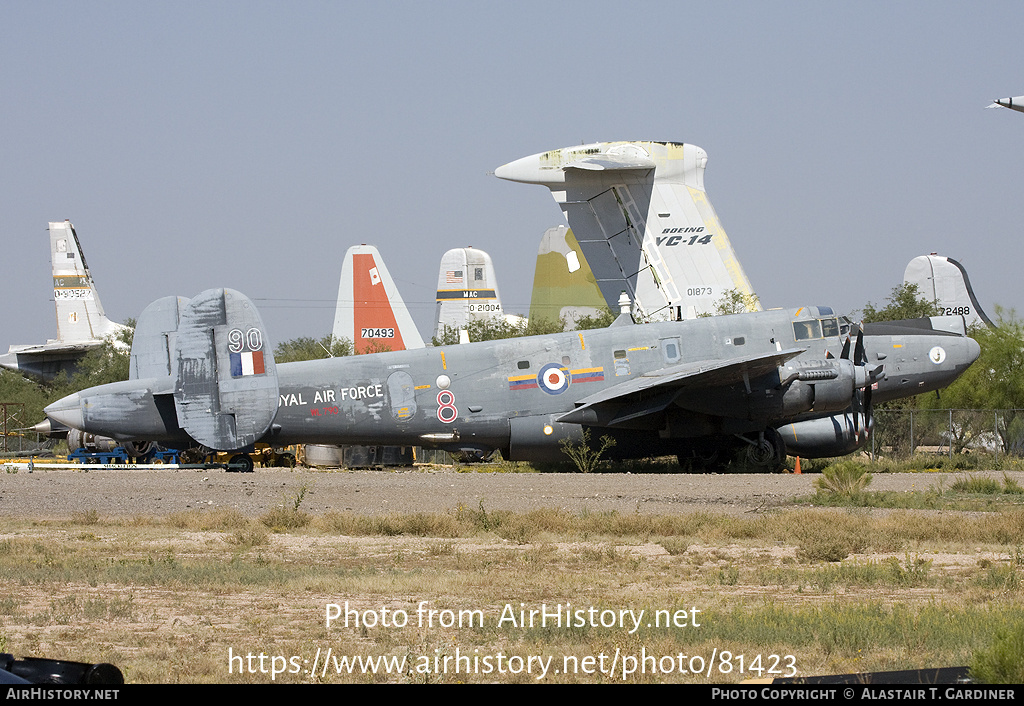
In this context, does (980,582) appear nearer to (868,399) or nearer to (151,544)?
(151,544)

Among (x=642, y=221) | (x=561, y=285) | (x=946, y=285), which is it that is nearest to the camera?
(x=642, y=221)

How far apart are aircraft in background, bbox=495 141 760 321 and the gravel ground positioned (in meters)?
15.0

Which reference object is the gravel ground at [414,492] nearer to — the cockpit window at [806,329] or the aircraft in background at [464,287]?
the cockpit window at [806,329]

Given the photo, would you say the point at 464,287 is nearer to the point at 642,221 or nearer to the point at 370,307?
the point at 370,307

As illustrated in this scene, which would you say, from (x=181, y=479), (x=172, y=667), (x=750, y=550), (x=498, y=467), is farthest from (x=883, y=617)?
(x=498, y=467)

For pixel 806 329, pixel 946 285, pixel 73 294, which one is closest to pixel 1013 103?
pixel 806 329

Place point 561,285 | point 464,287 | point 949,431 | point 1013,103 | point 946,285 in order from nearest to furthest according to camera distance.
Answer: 1. point 1013,103
2. point 949,431
3. point 946,285
4. point 561,285
5. point 464,287

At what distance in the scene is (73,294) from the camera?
219 ft

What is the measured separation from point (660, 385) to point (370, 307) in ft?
98.5

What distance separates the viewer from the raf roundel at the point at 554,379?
2436cm

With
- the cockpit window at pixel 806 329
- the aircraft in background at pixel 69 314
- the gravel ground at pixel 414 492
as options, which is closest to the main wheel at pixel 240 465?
the gravel ground at pixel 414 492
